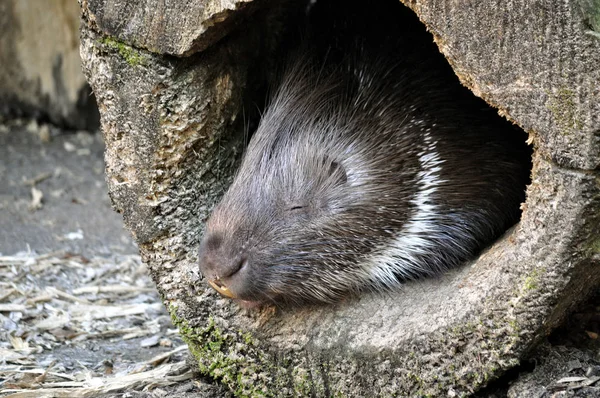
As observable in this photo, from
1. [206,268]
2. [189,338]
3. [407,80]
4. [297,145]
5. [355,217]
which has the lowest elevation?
[189,338]

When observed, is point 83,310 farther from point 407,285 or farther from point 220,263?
point 407,285

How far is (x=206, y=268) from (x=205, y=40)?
2.04 feet

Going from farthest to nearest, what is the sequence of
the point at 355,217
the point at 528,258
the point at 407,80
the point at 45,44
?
the point at 45,44 → the point at 407,80 → the point at 355,217 → the point at 528,258

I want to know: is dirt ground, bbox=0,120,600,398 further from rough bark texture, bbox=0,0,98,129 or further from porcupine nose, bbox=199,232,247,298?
porcupine nose, bbox=199,232,247,298

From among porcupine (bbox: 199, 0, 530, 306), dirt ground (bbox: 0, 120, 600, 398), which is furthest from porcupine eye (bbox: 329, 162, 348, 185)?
dirt ground (bbox: 0, 120, 600, 398)

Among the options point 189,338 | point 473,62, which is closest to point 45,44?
point 189,338

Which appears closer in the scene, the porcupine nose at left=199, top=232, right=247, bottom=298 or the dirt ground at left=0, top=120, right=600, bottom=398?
the porcupine nose at left=199, top=232, right=247, bottom=298

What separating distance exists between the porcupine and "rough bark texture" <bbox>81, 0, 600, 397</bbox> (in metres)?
0.12

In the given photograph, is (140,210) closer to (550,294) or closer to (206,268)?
(206,268)

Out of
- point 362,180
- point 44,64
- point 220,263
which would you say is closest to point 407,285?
point 362,180

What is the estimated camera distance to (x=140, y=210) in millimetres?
2420

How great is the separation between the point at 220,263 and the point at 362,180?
0.52 m

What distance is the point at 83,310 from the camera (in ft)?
10.9

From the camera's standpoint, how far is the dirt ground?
2.37 m
